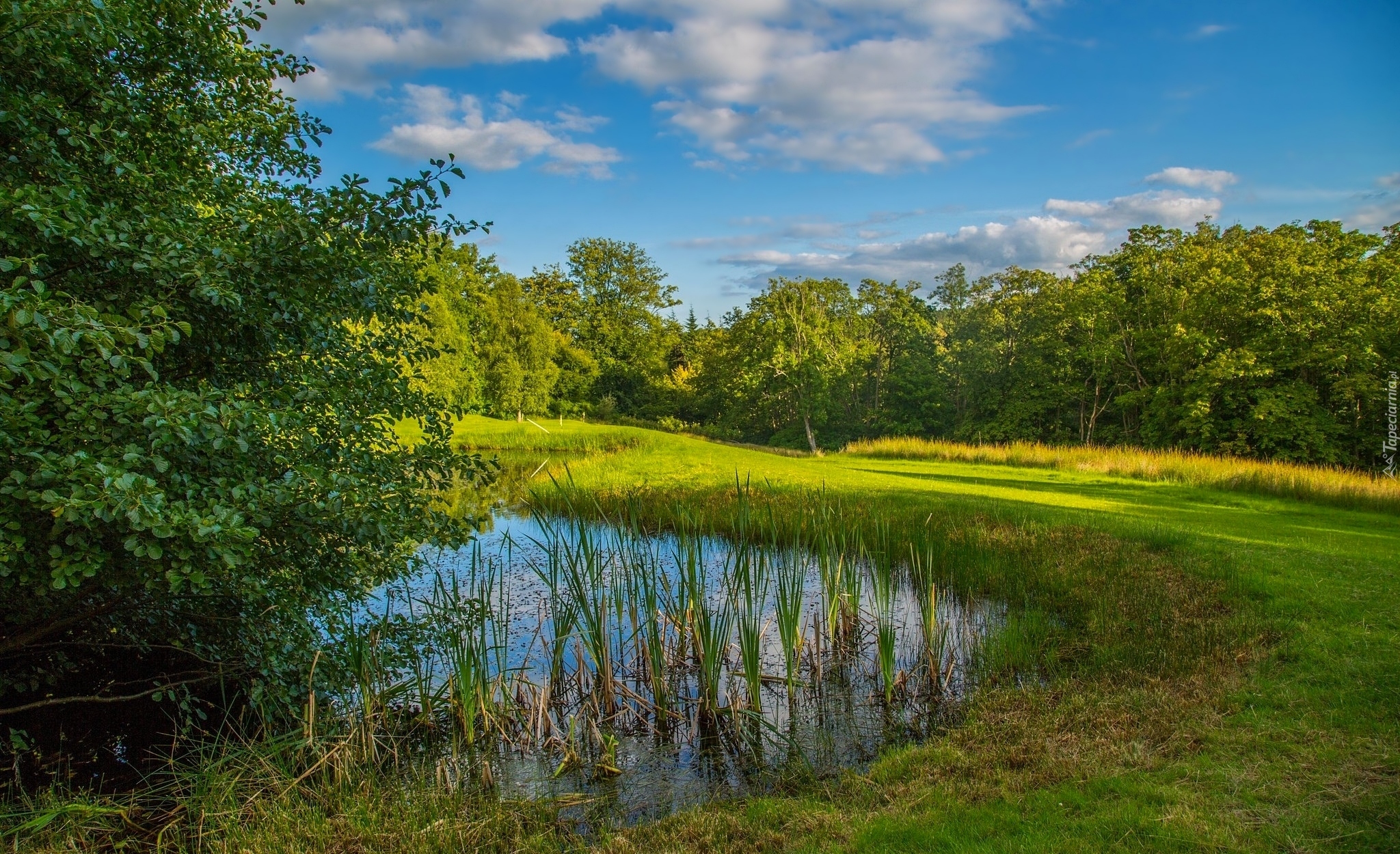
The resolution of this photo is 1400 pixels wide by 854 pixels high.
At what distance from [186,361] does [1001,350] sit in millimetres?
42190

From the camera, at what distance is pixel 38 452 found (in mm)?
3135

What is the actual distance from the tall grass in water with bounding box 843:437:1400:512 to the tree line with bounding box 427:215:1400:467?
808cm

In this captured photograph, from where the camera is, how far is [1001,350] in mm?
41094

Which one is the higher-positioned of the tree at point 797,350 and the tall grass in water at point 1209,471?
the tree at point 797,350

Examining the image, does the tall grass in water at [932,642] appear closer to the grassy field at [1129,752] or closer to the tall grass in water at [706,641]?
the grassy field at [1129,752]

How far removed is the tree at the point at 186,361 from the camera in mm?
3350

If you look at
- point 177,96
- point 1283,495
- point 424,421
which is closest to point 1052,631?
point 424,421

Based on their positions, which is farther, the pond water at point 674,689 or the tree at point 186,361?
the pond water at point 674,689

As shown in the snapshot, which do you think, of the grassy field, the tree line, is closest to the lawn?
the grassy field

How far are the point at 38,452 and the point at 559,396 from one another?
177ft

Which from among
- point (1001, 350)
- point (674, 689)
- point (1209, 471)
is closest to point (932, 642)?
point (674, 689)

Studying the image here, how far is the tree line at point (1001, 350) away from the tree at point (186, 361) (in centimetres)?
122

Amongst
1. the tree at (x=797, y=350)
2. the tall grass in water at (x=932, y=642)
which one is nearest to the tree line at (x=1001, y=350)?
the tree at (x=797, y=350)

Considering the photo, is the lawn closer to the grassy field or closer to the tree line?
the grassy field
